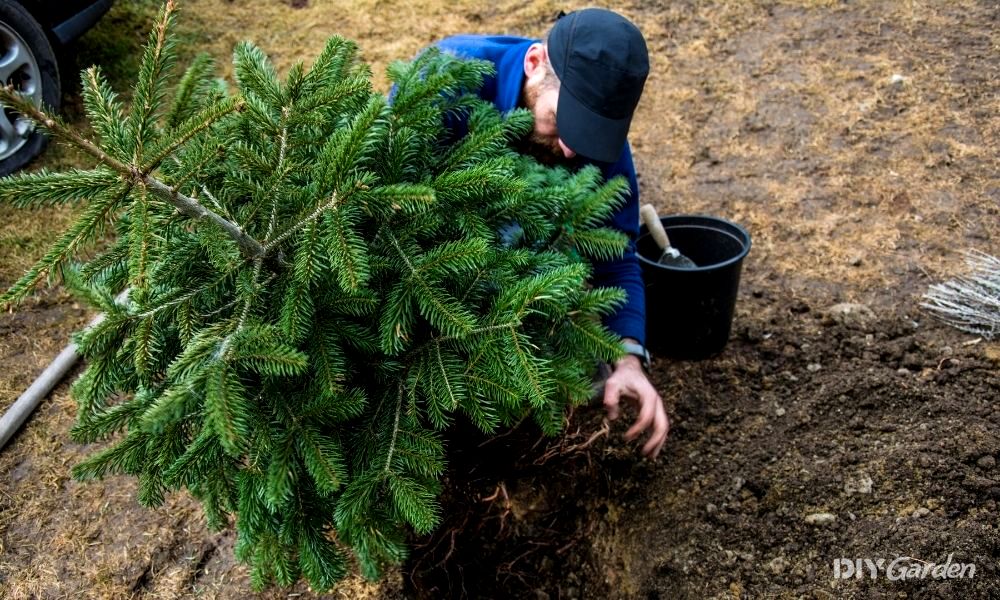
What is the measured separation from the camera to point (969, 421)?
8.43 ft

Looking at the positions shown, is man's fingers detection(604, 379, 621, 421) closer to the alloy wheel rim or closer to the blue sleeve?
the blue sleeve

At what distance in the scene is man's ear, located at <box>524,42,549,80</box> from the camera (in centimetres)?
229

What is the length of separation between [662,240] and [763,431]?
0.91 meters

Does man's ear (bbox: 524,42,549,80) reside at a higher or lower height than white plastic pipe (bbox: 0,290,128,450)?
higher

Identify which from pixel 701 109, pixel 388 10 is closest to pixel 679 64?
pixel 701 109

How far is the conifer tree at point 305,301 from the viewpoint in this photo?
1255mm

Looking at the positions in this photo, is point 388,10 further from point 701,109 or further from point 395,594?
point 395,594

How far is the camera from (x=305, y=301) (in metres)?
1.38

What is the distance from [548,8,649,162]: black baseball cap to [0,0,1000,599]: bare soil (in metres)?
0.94

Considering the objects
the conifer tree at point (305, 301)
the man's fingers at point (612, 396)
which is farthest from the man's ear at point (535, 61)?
the man's fingers at point (612, 396)

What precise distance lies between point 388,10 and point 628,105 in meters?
4.34

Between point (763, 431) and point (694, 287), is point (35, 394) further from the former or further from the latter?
point (763, 431)

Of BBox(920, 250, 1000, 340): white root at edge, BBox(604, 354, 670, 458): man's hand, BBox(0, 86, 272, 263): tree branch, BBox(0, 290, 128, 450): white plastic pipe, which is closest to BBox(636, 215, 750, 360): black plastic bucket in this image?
BBox(604, 354, 670, 458): man's hand

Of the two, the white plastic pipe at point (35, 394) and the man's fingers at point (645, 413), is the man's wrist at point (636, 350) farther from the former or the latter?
the white plastic pipe at point (35, 394)
